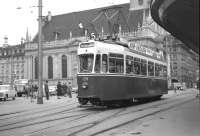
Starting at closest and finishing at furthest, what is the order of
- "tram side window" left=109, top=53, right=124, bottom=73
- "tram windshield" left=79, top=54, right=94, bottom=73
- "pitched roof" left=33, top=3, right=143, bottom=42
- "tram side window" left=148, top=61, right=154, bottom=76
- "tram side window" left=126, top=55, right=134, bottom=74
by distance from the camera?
"tram windshield" left=79, top=54, right=94, bottom=73
"tram side window" left=109, top=53, right=124, bottom=73
"tram side window" left=126, top=55, right=134, bottom=74
"tram side window" left=148, top=61, right=154, bottom=76
"pitched roof" left=33, top=3, right=143, bottom=42

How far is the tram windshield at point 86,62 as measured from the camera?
18.1m

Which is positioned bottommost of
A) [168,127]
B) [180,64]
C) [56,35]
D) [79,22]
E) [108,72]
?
[168,127]

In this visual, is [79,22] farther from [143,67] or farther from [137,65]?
[137,65]

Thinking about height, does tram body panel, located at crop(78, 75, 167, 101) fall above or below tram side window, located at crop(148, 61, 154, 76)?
below

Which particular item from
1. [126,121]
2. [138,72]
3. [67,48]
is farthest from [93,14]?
[126,121]

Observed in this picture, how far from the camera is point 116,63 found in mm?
18891

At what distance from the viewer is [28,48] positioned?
11544 cm

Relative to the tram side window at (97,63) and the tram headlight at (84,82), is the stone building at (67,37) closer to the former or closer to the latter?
the tram side window at (97,63)

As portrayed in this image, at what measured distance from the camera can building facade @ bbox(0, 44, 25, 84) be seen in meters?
130

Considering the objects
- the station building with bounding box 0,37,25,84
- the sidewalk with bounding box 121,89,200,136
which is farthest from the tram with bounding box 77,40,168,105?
the station building with bounding box 0,37,25,84

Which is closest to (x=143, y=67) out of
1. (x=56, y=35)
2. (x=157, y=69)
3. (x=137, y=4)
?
(x=157, y=69)

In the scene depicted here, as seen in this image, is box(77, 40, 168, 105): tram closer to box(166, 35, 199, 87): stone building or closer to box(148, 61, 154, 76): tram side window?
box(148, 61, 154, 76): tram side window

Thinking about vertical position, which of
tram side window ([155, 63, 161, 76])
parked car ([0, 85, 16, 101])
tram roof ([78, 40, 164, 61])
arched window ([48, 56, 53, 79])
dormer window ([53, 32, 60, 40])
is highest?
dormer window ([53, 32, 60, 40])

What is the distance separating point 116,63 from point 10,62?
119 metres
